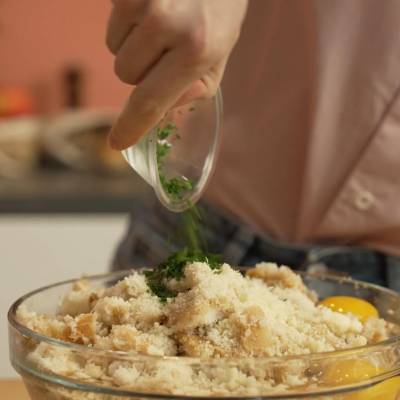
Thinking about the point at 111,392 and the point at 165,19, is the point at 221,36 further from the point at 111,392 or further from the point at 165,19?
the point at 111,392

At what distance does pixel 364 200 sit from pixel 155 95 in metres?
0.50

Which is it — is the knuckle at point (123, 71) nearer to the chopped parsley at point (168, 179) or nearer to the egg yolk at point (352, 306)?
the chopped parsley at point (168, 179)

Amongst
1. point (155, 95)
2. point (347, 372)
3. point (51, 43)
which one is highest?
point (155, 95)

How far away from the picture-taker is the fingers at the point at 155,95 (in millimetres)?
665

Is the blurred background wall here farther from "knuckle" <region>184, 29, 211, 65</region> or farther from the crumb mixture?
"knuckle" <region>184, 29, 211, 65</region>

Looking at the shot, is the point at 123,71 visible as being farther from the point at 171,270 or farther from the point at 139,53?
the point at 171,270

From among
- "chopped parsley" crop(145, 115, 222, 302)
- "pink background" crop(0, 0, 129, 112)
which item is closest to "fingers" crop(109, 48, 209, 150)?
"chopped parsley" crop(145, 115, 222, 302)

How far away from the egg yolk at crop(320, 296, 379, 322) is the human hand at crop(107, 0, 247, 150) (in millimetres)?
249

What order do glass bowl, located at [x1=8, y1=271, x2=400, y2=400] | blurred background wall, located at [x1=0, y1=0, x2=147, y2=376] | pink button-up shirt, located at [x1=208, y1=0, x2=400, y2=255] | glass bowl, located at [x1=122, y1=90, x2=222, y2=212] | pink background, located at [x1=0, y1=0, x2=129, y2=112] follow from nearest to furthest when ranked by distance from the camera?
glass bowl, located at [x1=8, y1=271, x2=400, y2=400], glass bowl, located at [x1=122, y1=90, x2=222, y2=212], pink button-up shirt, located at [x1=208, y1=0, x2=400, y2=255], blurred background wall, located at [x1=0, y1=0, x2=147, y2=376], pink background, located at [x1=0, y1=0, x2=129, y2=112]

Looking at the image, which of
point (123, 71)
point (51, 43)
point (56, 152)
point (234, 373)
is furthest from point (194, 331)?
point (51, 43)

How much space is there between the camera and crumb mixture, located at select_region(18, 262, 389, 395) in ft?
1.97

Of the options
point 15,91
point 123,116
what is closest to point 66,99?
point 15,91

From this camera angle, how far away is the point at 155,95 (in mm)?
672

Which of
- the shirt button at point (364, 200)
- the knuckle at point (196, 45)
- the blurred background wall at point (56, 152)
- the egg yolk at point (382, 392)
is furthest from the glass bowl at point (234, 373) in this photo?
the blurred background wall at point (56, 152)
